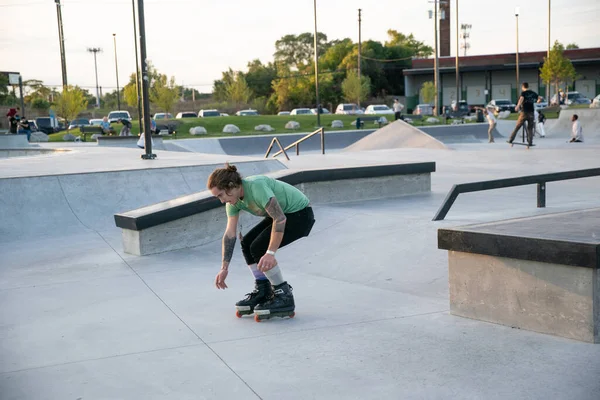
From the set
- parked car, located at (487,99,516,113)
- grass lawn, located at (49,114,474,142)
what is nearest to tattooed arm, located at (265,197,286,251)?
grass lawn, located at (49,114,474,142)

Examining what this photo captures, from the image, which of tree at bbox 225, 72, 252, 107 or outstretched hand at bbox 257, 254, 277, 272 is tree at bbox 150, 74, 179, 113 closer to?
tree at bbox 225, 72, 252, 107

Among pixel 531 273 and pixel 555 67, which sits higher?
pixel 555 67

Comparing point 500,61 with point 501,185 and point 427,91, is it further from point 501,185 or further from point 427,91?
point 501,185

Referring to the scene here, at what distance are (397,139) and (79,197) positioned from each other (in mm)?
14672

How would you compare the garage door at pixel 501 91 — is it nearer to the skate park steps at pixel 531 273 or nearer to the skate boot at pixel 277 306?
the skate park steps at pixel 531 273

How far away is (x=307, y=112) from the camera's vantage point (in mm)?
56438

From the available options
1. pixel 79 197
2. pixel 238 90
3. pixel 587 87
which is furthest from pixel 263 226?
pixel 587 87

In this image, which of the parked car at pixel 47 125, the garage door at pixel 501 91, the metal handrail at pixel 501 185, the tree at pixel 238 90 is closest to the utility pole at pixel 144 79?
the metal handrail at pixel 501 185

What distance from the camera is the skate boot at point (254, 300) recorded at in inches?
204

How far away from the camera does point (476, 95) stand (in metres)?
73.4

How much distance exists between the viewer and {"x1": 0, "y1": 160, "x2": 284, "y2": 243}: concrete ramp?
9.98 metres

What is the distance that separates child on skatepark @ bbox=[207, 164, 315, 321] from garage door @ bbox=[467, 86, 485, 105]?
234 feet

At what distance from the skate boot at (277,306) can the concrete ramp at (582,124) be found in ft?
86.9

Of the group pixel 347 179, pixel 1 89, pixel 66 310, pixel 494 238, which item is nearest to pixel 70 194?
pixel 347 179
